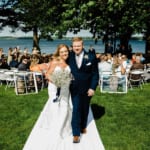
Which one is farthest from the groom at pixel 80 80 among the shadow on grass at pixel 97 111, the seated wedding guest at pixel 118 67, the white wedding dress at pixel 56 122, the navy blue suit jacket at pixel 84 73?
the seated wedding guest at pixel 118 67

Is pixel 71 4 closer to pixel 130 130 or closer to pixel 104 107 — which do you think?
pixel 104 107

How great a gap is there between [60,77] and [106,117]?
300 centimetres

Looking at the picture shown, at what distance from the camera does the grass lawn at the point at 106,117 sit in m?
9.09

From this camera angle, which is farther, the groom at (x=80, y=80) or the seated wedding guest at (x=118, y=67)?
the seated wedding guest at (x=118, y=67)

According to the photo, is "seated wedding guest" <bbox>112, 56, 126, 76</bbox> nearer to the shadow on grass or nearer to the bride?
the shadow on grass

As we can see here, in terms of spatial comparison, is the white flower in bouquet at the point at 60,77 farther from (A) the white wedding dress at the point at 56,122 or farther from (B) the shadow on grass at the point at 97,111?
(B) the shadow on grass at the point at 97,111

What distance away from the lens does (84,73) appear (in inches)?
350

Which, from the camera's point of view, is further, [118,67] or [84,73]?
[118,67]

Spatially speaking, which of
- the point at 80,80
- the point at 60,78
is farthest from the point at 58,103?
the point at 80,80

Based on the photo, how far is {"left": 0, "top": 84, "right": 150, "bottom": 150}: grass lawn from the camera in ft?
29.8

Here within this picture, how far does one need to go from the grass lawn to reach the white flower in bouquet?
150 centimetres

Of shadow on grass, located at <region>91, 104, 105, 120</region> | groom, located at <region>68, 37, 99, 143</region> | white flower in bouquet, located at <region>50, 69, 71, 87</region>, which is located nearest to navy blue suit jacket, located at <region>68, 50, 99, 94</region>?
groom, located at <region>68, 37, 99, 143</region>

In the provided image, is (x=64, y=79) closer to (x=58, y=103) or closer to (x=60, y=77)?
(x=60, y=77)

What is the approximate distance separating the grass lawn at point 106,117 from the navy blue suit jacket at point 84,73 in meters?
1.31
